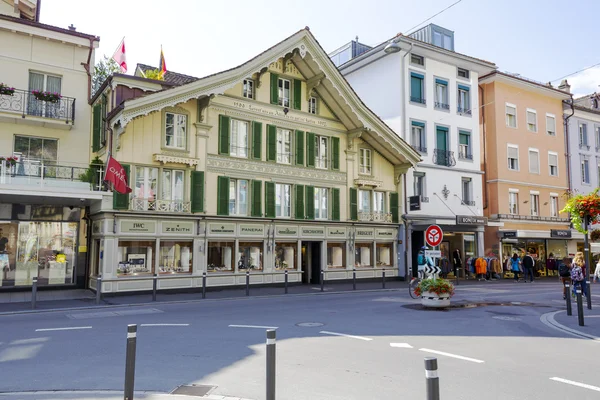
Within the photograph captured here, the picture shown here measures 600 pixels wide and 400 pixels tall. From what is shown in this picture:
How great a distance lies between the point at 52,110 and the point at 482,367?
62.9ft

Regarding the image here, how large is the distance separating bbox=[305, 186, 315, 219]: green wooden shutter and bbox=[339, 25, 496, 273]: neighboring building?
6.19 meters

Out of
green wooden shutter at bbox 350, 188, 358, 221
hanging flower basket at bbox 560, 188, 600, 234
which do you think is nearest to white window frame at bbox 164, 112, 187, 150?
green wooden shutter at bbox 350, 188, 358, 221

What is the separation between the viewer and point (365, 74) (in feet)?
104

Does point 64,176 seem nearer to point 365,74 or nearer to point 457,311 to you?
point 457,311

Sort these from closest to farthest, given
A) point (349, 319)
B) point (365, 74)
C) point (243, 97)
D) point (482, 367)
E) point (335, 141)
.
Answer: point (482, 367), point (349, 319), point (243, 97), point (335, 141), point (365, 74)

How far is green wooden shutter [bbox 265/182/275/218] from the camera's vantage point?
2295 centimetres

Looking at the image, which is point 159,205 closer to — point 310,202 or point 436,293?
point 310,202

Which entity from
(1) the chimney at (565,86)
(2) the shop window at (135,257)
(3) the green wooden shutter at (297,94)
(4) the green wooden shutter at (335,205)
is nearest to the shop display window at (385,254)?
(4) the green wooden shutter at (335,205)

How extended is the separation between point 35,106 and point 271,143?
396 inches

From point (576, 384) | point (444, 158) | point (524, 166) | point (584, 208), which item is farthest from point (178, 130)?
point (524, 166)

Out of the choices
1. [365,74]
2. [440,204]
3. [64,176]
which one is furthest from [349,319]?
[365,74]

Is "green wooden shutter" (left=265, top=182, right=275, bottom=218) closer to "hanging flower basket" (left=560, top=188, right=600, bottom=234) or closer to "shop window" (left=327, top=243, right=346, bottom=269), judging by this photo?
"shop window" (left=327, top=243, right=346, bottom=269)

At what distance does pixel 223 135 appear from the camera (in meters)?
21.9

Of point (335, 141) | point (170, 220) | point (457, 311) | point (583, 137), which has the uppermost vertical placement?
point (583, 137)
